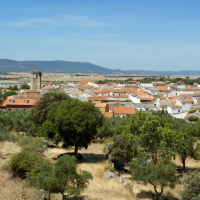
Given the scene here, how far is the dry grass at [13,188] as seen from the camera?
16828mm

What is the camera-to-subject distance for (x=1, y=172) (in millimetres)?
20062

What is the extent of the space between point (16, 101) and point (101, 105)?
63.9 ft

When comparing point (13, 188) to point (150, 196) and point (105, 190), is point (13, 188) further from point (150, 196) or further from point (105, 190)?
point (150, 196)

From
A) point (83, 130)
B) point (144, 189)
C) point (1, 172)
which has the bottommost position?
point (144, 189)

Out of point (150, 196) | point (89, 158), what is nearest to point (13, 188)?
point (150, 196)

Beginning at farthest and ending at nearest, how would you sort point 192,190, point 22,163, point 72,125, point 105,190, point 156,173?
point 72,125 → point 105,190 → point 156,173 → point 22,163 → point 192,190

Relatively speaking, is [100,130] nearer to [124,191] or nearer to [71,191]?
[124,191]

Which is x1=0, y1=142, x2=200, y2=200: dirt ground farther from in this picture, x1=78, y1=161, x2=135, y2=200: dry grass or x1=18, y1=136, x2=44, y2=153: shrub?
x1=18, y1=136, x2=44, y2=153: shrub

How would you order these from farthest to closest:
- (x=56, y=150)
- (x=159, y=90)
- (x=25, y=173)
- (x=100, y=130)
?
1. (x=159, y=90)
2. (x=100, y=130)
3. (x=56, y=150)
4. (x=25, y=173)

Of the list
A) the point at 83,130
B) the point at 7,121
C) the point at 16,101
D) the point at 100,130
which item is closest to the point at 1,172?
the point at 83,130

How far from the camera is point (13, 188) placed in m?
17.9

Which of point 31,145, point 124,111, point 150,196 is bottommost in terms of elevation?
point 150,196

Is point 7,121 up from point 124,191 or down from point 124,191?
up

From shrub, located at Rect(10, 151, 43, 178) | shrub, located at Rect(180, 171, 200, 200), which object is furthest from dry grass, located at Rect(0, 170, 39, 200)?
shrub, located at Rect(180, 171, 200, 200)
